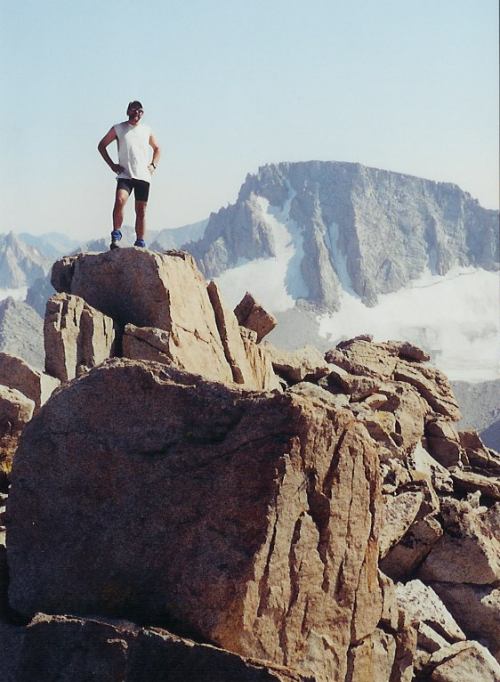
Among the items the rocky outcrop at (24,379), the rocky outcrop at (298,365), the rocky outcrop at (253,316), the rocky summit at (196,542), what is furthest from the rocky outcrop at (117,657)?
the rocky outcrop at (253,316)

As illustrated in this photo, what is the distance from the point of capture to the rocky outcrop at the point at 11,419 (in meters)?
13.6

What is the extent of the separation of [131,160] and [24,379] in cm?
569

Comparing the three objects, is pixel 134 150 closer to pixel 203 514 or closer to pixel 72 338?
pixel 72 338

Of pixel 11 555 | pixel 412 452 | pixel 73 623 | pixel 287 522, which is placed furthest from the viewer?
pixel 412 452

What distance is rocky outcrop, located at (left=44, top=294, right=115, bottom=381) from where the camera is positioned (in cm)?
1734

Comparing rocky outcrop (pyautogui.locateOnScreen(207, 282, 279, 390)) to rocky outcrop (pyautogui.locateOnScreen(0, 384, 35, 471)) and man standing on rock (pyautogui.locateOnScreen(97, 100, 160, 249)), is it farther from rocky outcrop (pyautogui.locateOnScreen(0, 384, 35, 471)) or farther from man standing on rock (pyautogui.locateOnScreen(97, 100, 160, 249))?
rocky outcrop (pyautogui.locateOnScreen(0, 384, 35, 471))

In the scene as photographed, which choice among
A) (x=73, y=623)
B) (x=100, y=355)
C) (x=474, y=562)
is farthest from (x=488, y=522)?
(x=73, y=623)

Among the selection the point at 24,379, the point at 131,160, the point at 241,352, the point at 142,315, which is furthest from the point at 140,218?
the point at 24,379

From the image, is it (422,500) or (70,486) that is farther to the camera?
(422,500)

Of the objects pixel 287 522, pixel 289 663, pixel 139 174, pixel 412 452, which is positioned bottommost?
pixel 289 663

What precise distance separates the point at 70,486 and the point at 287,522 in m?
2.91

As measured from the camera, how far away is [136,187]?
19.0m

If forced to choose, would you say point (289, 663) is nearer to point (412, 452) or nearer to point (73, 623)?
point (73, 623)

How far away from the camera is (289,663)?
996 centimetres
